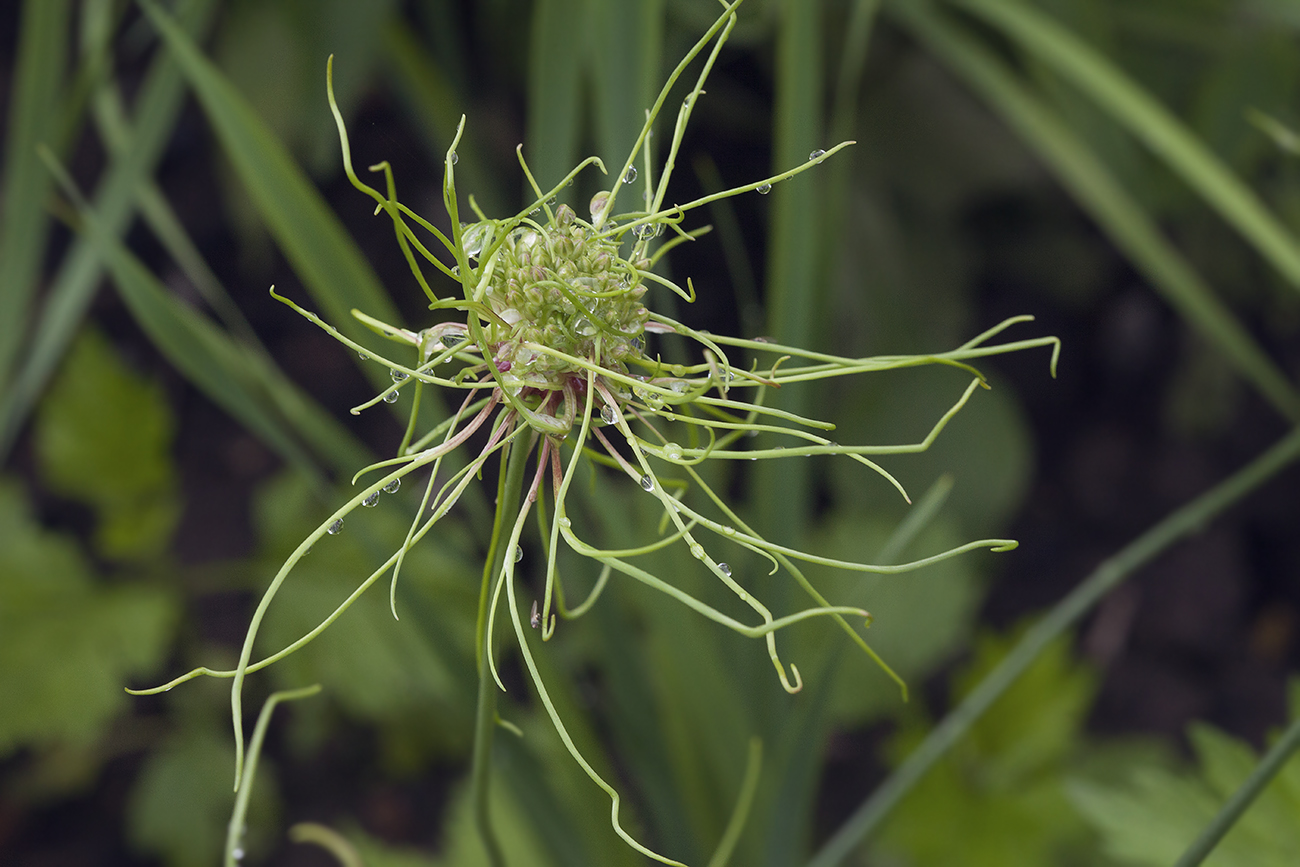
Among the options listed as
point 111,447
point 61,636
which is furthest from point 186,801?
point 111,447

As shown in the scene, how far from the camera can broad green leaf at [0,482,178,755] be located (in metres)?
0.67

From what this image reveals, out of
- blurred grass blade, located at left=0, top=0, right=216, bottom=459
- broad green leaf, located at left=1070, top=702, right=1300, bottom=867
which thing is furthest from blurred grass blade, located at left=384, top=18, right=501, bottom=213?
broad green leaf, located at left=1070, top=702, right=1300, bottom=867

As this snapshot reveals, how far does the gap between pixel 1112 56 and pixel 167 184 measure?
985 mm

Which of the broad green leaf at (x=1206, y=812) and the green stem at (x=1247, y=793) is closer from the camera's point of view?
the green stem at (x=1247, y=793)

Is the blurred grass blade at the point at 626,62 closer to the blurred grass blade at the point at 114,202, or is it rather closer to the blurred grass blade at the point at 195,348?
the blurred grass blade at the point at 195,348

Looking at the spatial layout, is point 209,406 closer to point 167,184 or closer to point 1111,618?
point 167,184

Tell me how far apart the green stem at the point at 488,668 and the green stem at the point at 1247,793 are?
0.22 m

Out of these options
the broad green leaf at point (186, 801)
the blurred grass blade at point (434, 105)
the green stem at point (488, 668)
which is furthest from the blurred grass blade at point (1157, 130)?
the broad green leaf at point (186, 801)

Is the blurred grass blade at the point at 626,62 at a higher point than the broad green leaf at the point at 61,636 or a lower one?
higher

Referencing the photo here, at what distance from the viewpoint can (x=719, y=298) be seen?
100 cm

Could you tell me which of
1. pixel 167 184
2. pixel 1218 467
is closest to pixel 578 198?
pixel 167 184

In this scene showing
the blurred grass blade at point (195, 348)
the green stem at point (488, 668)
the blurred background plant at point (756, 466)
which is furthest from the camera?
the blurred background plant at point (756, 466)

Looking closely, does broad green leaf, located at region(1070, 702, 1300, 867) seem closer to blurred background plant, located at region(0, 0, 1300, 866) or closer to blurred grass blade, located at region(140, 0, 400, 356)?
blurred background plant, located at region(0, 0, 1300, 866)

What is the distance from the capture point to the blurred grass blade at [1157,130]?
497 mm
